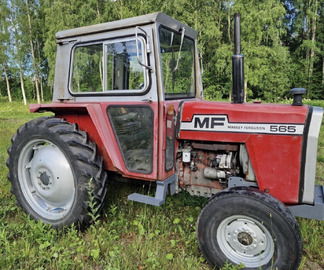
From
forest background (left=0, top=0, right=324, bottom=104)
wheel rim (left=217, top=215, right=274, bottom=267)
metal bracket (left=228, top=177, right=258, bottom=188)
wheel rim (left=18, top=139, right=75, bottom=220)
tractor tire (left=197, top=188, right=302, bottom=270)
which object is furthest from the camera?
forest background (left=0, top=0, right=324, bottom=104)

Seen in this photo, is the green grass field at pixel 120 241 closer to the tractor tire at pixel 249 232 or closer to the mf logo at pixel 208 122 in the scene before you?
the tractor tire at pixel 249 232

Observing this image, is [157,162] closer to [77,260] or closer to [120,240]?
[120,240]

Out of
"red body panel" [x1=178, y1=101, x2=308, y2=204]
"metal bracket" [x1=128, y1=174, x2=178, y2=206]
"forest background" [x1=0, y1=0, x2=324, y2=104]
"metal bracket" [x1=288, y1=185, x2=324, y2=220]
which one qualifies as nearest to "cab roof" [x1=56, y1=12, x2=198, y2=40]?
"red body panel" [x1=178, y1=101, x2=308, y2=204]

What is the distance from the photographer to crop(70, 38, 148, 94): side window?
2.77 m

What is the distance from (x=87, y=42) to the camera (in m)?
2.99

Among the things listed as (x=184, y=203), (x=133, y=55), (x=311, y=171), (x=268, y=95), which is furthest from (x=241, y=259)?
(x=268, y=95)

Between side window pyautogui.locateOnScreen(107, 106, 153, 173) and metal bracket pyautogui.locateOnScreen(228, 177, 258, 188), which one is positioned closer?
metal bracket pyautogui.locateOnScreen(228, 177, 258, 188)

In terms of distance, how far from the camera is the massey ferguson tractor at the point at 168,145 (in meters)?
2.25

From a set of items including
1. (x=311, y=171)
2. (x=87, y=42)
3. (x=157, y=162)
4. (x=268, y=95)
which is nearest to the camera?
(x=311, y=171)

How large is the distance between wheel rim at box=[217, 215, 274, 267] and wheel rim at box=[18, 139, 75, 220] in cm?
158

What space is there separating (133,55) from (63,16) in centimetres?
1929

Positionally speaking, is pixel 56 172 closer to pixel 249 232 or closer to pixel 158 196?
pixel 158 196

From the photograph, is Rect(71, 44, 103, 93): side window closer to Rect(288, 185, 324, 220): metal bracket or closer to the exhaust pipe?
the exhaust pipe

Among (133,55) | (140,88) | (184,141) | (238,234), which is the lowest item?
(238,234)
